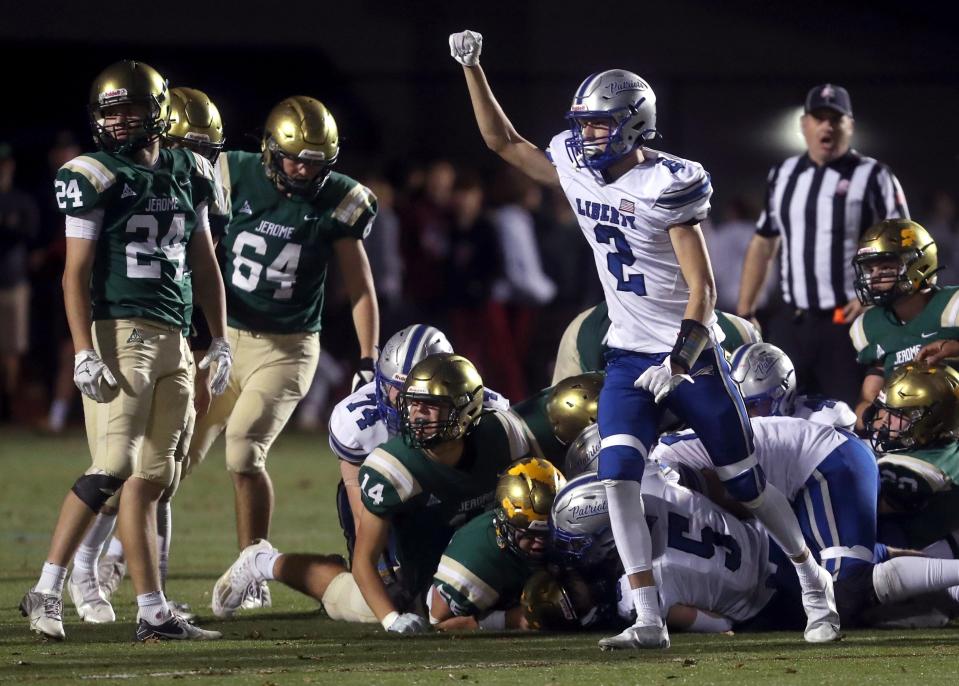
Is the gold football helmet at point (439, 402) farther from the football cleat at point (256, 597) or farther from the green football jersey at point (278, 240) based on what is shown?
the green football jersey at point (278, 240)

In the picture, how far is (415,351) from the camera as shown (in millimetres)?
5625

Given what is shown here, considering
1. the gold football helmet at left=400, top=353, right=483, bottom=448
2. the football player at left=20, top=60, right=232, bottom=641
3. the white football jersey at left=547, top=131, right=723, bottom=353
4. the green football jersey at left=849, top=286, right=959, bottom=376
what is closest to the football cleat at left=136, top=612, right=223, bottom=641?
the football player at left=20, top=60, right=232, bottom=641

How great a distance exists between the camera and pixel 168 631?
483cm

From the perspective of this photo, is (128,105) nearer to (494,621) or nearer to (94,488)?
(94,488)

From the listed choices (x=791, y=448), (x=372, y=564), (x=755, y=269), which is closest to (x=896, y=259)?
(x=755, y=269)

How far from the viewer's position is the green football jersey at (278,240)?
610 centimetres

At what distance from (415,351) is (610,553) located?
39.0 inches

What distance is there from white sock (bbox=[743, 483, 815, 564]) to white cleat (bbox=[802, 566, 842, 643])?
4.6 inches

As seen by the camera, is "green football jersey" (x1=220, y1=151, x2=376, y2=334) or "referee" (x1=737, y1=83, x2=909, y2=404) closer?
"green football jersey" (x1=220, y1=151, x2=376, y2=334)

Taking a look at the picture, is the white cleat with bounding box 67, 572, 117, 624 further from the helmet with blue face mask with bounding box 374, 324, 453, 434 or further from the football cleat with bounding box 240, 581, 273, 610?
the helmet with blue face mask with bounding box 374, 324, 453, 434

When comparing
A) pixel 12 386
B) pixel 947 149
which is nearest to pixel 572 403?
pixel 12 386

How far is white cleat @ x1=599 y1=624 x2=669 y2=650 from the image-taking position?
4.60 meters

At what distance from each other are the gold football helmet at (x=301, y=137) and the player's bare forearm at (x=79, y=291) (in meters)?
1.19

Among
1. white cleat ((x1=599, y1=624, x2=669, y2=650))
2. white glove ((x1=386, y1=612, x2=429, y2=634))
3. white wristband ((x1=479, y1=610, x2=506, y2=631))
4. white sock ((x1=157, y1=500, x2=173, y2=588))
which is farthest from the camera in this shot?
white sock ((x1=157, y1=500, x2=173, y2=588))
